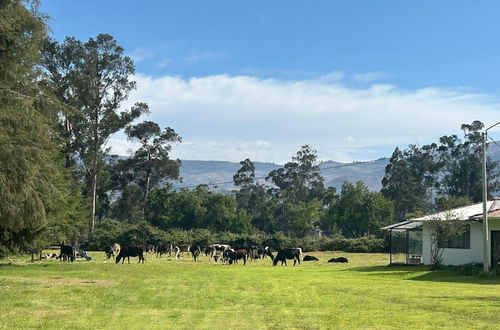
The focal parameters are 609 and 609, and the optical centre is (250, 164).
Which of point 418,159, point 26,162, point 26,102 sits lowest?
point 26,162

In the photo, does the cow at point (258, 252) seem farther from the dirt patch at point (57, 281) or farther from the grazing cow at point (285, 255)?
the dirt patch at point (57, 281)

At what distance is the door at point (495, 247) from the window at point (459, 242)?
1.81m

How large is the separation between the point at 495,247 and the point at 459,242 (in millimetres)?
2657

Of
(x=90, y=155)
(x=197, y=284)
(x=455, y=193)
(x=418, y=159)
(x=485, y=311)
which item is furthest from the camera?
(x=418, y=159)

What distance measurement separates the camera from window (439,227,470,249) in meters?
32.3

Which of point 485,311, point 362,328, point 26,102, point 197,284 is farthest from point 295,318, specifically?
point 26,102

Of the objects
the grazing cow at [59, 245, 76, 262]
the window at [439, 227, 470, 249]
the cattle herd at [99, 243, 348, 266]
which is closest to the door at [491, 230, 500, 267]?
the window at [439, 227, 470, 249]

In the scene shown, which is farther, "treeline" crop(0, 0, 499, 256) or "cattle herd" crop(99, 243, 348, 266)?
"cattle herd" crop(99, 243, 348, 266)

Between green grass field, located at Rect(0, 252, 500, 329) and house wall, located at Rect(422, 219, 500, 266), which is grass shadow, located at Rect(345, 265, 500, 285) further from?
house wall, located at Rect(422, 219, 500, 266)

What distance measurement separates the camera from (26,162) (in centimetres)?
1988

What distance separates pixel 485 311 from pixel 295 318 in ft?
15.4

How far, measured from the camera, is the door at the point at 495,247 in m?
30.2

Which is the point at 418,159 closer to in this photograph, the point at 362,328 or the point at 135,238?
the point at 135,238

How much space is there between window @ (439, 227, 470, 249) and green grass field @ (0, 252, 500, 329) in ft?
25.8
